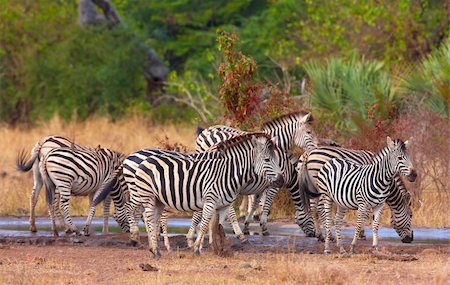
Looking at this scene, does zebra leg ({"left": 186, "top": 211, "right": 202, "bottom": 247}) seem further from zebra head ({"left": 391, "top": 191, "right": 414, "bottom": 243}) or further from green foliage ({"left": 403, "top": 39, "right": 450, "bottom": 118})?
green foliage ({"left": 403, "top": 39, "right": 450, "bottom": 118})

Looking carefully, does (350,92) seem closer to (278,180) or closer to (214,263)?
(278,180)

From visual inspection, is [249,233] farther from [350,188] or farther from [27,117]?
[27,117]

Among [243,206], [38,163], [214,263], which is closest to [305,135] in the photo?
[243,206]

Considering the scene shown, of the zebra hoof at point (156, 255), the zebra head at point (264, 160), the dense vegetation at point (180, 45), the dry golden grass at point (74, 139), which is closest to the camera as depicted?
the zebra hoof at point (156, 255)

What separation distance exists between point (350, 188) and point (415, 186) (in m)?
4.71

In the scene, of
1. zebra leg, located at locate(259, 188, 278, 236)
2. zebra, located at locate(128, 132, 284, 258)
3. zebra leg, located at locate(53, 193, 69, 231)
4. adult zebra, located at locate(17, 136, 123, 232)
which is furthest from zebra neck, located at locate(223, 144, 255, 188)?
zebra leg, located at locate(53, 193, 69, 231)

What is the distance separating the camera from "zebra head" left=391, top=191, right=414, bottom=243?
1430 centimetres

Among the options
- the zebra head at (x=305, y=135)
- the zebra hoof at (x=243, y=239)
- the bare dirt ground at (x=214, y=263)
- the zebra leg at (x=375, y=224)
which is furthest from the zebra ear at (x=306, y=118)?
the zebra leg at (x=375, y=224)

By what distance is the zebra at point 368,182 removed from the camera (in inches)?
502

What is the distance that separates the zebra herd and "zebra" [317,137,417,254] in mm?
12

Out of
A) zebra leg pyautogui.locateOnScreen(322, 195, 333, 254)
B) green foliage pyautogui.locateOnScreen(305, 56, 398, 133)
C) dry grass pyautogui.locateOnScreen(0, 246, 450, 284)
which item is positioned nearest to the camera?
dry grass pyautogui.locateOnScreen(0, 246, 450, 284)

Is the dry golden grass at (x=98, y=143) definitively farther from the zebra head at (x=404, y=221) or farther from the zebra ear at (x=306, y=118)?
the zebra ear at (x=306, y=118)

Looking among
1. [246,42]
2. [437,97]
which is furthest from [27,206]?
[246,42]

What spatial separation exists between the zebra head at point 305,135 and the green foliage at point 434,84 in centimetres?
361
